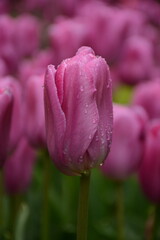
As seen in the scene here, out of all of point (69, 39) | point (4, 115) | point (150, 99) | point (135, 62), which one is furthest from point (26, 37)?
point (4, 115)

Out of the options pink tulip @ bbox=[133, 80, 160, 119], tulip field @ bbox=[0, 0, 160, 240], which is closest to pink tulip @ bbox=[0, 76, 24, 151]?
tulip field @ bbox=[0, 0, 160, 240]

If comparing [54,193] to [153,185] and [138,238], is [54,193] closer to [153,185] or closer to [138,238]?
[138,238]

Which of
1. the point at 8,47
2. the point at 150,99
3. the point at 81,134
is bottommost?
the point at 81,134

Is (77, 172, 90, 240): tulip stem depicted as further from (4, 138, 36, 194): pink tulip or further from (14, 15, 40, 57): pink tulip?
(14, 15, 40, 57): pink tulip

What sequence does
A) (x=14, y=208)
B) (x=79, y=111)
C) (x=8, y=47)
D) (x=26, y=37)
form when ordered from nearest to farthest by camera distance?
(x=79, y=111), (x=14, y=208), (x=8, y=47), (x=26, y=37)

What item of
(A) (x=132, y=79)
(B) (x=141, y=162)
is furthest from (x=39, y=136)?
(A) (x=132, y=79)

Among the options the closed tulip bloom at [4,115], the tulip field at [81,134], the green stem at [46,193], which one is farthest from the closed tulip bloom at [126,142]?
the closed tulip bloom at [4,115]

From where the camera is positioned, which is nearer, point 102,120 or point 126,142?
point 102,120

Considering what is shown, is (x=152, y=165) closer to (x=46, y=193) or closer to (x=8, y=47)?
(x=46, y=193)
